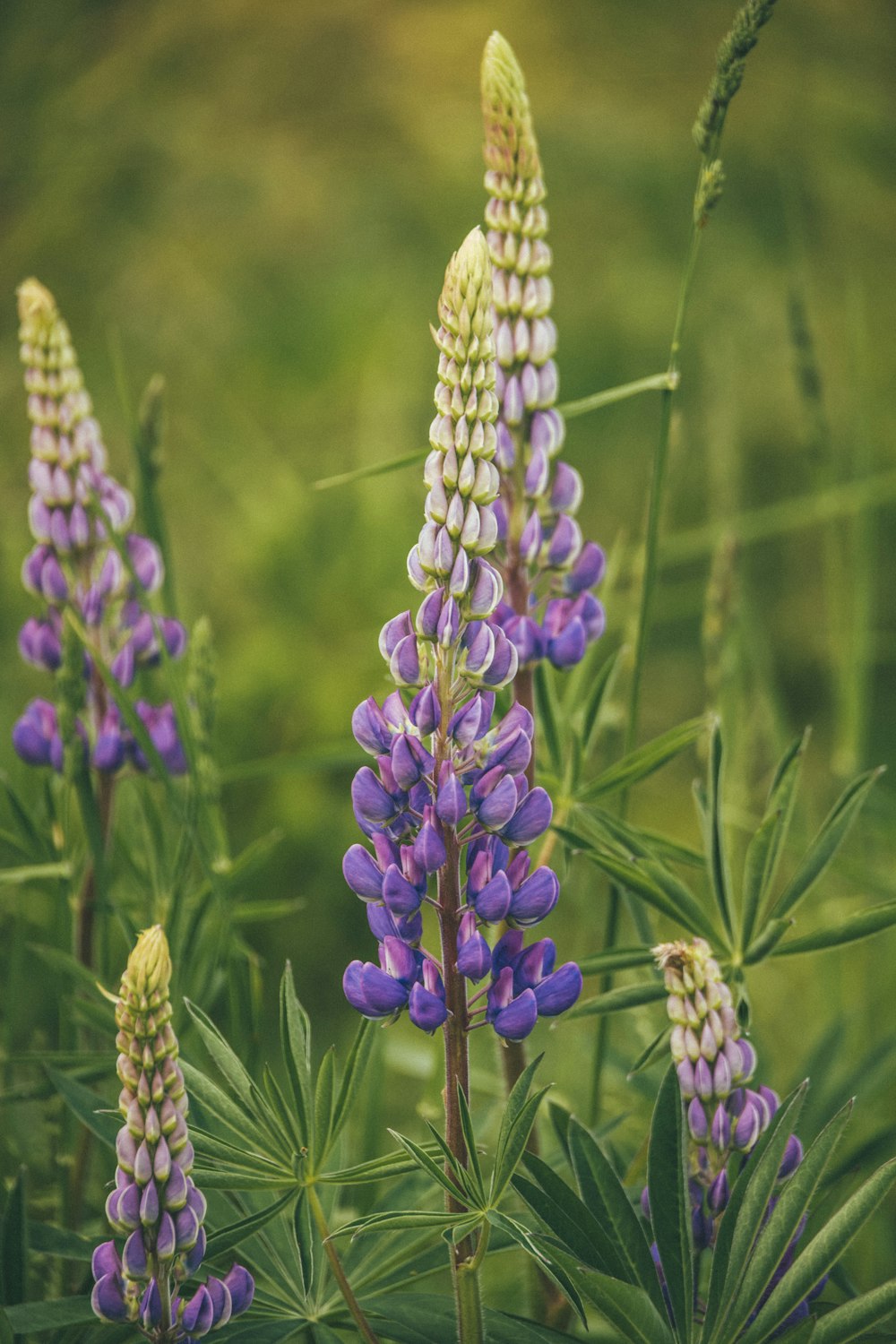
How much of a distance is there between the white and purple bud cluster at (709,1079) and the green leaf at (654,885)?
0.17m

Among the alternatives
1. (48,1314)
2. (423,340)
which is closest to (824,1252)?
(48,1314)

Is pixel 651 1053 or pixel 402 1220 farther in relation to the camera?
pixel 651 1053

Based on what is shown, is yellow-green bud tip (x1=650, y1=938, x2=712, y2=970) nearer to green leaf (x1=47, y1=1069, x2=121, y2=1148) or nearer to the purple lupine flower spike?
the purple lupine flower spike

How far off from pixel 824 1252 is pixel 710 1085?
0.14 m

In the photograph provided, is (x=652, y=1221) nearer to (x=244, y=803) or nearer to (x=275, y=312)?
(x=244, y=803)

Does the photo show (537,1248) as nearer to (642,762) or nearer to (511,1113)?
(511,1113)

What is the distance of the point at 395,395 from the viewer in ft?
10.9

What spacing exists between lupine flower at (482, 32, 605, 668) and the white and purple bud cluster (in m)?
0.37

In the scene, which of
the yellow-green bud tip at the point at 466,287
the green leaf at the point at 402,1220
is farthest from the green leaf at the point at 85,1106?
the yellow-green bud tip at the point at 466,287

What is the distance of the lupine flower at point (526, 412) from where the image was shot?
49.8 inches

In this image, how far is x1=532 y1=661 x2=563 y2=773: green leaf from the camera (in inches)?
56.6

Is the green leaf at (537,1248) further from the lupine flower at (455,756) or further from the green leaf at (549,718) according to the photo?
the green leaf at (549,718)

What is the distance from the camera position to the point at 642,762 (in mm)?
1324

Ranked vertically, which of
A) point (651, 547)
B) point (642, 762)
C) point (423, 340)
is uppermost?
point (423, 340)
